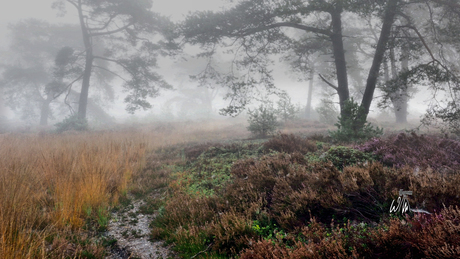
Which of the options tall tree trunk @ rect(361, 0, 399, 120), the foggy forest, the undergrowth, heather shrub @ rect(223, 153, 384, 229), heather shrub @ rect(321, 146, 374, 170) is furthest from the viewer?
tall tree trunk @ rect(361, 0, 399, 120)

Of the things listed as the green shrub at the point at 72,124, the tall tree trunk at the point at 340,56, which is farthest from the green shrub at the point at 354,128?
the green shrub at the point at 72,124

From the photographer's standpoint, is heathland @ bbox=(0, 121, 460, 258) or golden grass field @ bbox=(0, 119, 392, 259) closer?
heathland @ bbox=(0, 121, 460, 258)

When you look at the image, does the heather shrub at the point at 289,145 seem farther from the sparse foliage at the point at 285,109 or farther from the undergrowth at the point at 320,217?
the sparse foliage at the point at 285,109

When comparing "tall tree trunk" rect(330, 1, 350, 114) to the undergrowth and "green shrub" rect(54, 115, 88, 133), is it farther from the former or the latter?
"green shrub" rect(54, 115, 88, 133)

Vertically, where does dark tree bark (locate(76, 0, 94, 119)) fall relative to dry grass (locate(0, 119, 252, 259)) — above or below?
above

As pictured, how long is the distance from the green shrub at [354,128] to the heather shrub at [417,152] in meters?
2.02

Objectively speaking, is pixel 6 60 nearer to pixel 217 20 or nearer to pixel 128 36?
pixel 128 36

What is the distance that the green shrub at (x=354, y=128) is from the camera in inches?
320

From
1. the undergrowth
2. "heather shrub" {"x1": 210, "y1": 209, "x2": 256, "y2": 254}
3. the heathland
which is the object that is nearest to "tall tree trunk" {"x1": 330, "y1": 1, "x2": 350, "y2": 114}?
the heathland

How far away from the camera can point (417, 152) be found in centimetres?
514

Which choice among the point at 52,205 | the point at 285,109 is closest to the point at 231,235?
the point at 52,205

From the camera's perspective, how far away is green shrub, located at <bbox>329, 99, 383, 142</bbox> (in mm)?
8141

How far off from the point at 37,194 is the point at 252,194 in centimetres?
342

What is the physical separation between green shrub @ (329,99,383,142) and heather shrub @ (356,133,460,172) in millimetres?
2015
